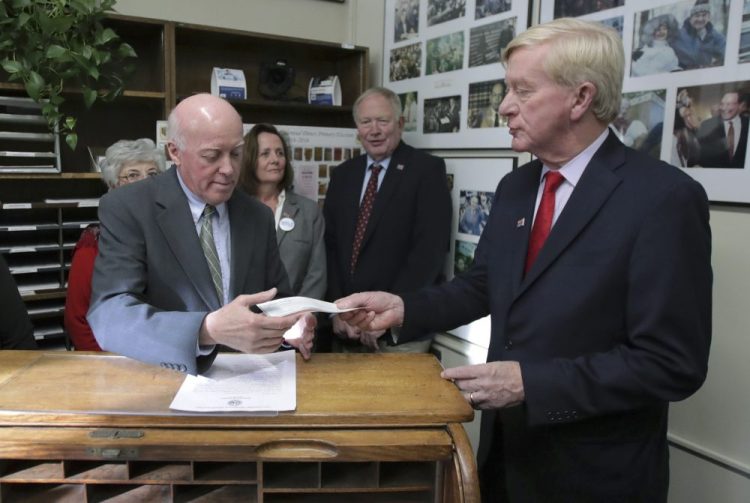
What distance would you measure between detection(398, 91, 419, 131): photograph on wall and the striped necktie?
216 centimetres

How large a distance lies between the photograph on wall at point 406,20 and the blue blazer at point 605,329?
2.43 m

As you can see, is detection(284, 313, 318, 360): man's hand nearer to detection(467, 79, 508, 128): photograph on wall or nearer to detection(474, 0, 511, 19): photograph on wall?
detection(467, 79, 508, 128): photograph on wall

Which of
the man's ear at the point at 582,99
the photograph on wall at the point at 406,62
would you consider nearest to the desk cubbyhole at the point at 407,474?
the man's ear at the point at 582,99

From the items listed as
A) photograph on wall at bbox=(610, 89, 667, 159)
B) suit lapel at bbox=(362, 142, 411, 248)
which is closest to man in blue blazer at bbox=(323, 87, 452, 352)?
suit lapel at bbox=(362, 142, 411, 248)

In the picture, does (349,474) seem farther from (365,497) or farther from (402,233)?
(402,233)

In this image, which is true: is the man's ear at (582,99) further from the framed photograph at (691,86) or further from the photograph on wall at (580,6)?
the photograph on wall at (580,6)

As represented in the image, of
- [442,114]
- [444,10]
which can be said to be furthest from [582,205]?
[444,10]

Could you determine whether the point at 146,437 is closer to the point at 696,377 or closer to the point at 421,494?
the point at 421,494

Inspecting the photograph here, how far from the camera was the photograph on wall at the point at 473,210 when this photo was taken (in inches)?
124

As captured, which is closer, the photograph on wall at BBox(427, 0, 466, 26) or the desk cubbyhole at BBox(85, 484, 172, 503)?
the desk cubbyhole at BBox(85, 484, 172, 503)

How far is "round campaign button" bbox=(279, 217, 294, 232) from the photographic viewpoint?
305cm

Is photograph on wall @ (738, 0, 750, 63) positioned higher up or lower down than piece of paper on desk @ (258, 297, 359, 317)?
higher up

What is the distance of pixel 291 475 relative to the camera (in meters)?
1.05

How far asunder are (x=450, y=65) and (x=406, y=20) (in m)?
0.57
